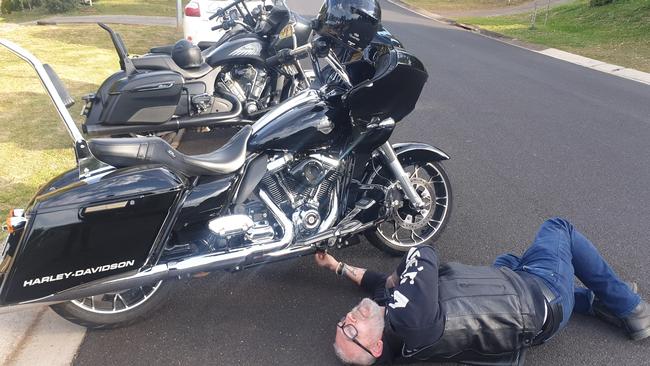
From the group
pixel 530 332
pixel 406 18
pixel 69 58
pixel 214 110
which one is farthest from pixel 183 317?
pixel 406 18

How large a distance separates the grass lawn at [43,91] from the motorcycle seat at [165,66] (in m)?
1.21

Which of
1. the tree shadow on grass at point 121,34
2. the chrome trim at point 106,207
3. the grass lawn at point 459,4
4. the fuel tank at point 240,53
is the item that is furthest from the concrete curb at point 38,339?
the grass lawn at point 459,4

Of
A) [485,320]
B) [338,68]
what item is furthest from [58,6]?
[485,320]

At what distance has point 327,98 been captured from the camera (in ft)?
10.6

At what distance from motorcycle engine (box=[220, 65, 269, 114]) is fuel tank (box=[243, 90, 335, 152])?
2.83 meters

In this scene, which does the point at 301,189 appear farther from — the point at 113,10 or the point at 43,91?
the point at 113,10

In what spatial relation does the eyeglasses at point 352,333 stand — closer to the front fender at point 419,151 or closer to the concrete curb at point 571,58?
the front fender at point 419,151

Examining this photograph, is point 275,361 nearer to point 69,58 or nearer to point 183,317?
point 183,317

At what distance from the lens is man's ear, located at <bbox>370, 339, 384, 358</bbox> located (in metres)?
2.61

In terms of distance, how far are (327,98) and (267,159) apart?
1.69ft

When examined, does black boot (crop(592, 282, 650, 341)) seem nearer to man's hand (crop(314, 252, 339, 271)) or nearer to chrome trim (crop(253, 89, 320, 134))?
man's hand (crop(314, 252, 339, 271))

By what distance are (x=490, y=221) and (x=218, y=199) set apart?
2.56 m

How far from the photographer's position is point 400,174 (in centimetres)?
359

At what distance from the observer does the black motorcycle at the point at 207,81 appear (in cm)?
494
